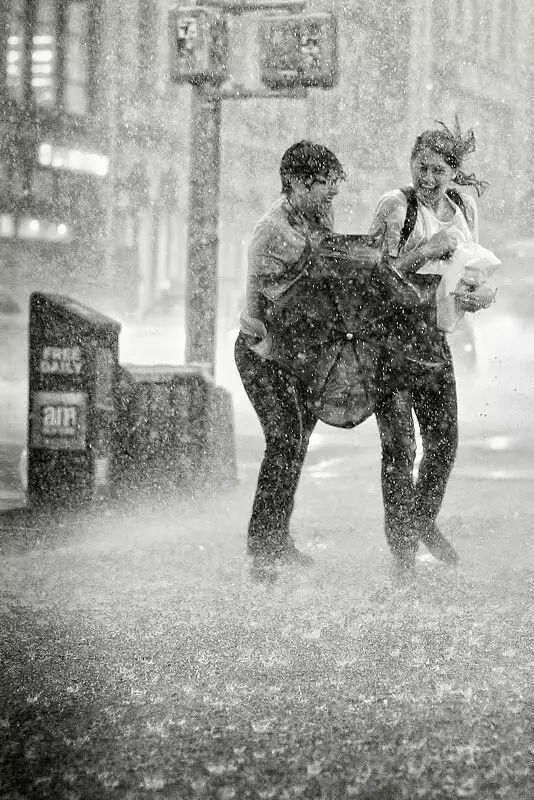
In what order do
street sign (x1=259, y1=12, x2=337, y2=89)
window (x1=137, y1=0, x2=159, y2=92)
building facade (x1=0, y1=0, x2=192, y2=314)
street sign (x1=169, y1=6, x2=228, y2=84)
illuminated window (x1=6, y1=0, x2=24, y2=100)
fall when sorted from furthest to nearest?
window (x1=137, y1=0, x2=159, y2=92)
building facade (x1=0, y1=0, x2=192, y2=314)
illuminated window (x1=6, y1=0, x2=24, y2=100)
street sign (x1=169, y1=6, x2=228, y2=84)
street sign (x1=259, y1=12, x2=337, y2=89)

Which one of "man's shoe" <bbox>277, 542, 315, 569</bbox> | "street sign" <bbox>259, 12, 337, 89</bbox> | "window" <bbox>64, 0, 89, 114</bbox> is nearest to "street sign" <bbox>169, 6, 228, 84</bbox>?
"street sign" <bbox>259, 12, 337, 89</bbox>

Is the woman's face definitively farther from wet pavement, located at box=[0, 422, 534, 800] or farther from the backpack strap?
wet pavement, located at box=[0, 422, 534, 800]

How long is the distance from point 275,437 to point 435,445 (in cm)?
62

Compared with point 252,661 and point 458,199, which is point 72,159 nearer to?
point 458,199

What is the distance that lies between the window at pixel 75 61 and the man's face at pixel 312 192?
2650cm

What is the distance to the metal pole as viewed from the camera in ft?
17.8

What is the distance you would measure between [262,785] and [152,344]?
696 inches

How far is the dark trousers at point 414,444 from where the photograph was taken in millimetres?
3697

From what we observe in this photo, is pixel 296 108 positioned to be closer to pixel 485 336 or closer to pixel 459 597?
pixel 485 336

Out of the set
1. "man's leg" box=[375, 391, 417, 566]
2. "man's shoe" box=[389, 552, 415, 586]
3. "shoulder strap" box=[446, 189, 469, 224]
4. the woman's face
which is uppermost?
the woman's face

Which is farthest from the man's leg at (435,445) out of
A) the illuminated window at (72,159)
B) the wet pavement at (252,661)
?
the illuminated window at (72,159)

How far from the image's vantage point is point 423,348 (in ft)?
11.8

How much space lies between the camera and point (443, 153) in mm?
3570

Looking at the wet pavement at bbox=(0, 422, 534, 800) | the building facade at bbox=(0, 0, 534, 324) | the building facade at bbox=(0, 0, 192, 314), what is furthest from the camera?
the building facade at bbox=(0, 0, 192, 314)
